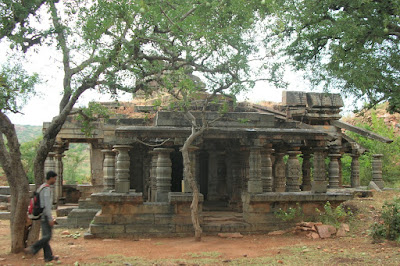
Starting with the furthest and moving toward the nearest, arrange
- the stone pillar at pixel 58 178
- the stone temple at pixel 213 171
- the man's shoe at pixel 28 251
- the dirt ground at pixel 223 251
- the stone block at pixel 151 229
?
the stone pillar at pixel 58 178 → the stone temple at pixel 213 171 → the stone block at pixel 151 229 → the dirt ground at pixel 223 251 → the man's shoe at pixel 28 251

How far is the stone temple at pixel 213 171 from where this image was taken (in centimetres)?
1084

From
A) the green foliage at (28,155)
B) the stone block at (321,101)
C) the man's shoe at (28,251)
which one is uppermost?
the stone block at (321,101)

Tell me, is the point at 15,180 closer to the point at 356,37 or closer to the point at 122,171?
Answer: the point at 122,171

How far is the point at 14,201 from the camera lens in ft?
28.0

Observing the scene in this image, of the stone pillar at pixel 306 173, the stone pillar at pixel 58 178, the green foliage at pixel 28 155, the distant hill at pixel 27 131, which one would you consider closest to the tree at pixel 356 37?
the stone pillar at pixel 306 173

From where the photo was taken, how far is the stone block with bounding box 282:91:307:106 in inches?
671

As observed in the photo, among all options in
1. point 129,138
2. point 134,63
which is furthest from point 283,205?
point 134,63

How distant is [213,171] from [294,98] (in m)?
4.44

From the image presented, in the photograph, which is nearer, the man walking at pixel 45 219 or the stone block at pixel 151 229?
the man walking at pixel 45 219

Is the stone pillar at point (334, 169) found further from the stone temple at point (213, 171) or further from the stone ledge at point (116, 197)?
the stone ledge at point (116, 197)

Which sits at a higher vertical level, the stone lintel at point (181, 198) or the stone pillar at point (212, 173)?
the stone pillar at point (212, 173)

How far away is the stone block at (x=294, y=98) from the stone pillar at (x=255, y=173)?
625cm

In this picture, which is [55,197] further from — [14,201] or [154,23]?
[154,23]

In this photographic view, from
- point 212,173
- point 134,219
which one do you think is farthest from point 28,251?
point 212,173
